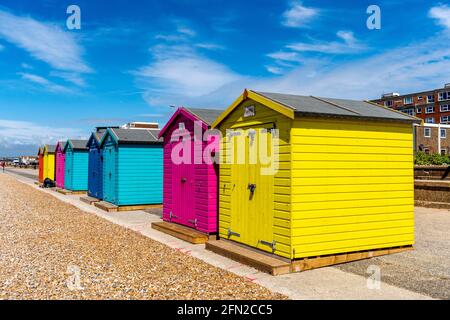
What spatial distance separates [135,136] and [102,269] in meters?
9.84

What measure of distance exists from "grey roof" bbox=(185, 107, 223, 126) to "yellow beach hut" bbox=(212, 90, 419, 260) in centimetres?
154

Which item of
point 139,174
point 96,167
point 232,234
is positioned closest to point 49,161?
point 96,167

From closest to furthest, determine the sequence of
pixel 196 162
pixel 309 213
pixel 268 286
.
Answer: pixel 268 286 → pixel 309 213 → pixel 196 162

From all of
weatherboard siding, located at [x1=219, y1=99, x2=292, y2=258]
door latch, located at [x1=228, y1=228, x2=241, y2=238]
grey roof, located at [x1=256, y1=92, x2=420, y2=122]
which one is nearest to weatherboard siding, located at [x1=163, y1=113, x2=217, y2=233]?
weatherboard siding, located at [x1=219, y1=99, x2=292, y2=258]

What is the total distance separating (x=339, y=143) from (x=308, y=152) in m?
0.70

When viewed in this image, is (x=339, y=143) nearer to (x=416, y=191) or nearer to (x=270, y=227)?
(x=270, y=227)

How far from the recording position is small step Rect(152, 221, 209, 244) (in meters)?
9.74

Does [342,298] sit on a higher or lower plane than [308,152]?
lower

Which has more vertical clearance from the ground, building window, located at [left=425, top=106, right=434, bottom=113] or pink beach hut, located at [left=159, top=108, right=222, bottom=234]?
building window, located at [left=425, top=106, right=434, bottom=113]

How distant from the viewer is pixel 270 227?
25.0ft

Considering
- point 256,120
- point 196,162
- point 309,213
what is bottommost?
point 309,213

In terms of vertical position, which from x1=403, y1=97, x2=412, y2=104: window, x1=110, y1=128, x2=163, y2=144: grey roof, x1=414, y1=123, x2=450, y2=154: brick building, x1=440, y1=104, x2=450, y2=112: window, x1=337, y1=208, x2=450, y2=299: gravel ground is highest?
x1=403, y1=97, x2=412, y2=104: window

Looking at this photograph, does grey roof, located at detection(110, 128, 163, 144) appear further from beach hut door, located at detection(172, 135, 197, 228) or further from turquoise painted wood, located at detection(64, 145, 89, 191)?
turquoise painted wood, located at detection(64, 145, 89, 191)

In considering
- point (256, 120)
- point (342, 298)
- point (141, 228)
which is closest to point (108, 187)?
point (141, 228)
